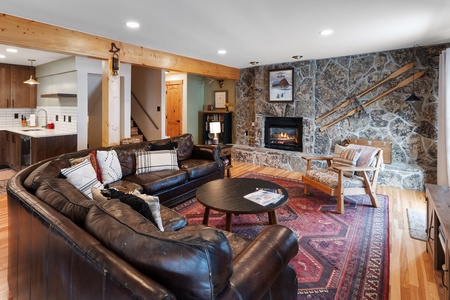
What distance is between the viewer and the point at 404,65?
182 inches

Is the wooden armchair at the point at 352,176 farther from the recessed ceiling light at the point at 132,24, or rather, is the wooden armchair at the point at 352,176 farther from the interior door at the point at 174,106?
the interior door at the point at 174,106

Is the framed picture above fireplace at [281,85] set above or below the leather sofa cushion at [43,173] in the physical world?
above

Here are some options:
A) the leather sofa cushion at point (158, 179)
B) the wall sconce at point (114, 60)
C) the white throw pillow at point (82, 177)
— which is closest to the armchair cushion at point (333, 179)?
the leather sofa cushion at point (158, 179)

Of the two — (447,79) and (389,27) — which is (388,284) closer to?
(389,27)

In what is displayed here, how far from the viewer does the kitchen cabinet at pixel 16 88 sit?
218 inches

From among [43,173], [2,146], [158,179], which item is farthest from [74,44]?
[2,146]

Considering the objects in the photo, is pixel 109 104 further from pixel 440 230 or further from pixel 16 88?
pixel 440 230

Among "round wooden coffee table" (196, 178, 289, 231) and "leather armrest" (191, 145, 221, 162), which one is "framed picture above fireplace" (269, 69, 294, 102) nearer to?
"leather armrest" (191, 145, 221, 162)

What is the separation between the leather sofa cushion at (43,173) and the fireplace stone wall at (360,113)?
14.4 ft

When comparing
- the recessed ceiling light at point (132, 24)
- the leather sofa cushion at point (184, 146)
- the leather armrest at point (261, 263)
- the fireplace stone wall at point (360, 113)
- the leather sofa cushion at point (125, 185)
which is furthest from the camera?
the fireplace stone wall at point (360, 113)

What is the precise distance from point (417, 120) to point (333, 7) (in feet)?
10.2

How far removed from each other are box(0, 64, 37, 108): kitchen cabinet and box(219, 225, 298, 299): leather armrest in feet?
21.7

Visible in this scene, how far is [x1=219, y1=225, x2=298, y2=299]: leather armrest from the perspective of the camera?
1.07 m

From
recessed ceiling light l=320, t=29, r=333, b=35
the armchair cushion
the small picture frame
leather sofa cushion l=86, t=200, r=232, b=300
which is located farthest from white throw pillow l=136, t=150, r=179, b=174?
the small picture frame
